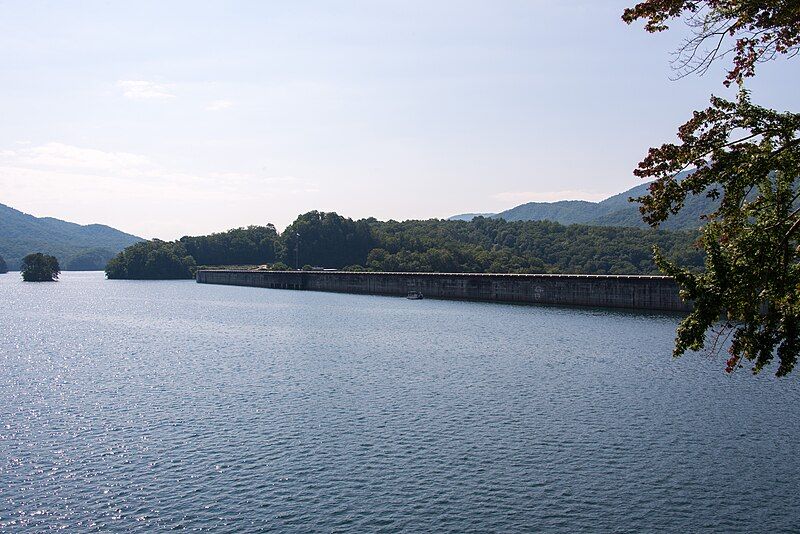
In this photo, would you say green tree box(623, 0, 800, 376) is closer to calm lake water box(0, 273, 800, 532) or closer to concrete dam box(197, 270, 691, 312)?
calm lake water box(0, 273, 800, 532)

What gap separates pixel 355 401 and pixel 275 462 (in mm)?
13506

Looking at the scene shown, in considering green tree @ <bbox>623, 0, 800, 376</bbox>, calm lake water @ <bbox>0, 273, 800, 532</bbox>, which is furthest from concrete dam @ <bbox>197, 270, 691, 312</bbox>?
green tree @ <bbox>623, 0, 800, 376</bbox>

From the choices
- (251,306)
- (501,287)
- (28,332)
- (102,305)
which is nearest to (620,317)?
(501,287)

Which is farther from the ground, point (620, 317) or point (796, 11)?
point (796, 11)

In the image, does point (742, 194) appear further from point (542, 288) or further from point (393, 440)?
Result: point (542, 288)

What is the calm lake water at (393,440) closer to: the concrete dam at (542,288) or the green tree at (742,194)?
the green tree at (742,194)

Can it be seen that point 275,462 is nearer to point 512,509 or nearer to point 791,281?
point 512,509

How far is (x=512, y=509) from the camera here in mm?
26141

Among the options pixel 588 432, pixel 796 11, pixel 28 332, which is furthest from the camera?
pixel 28 332

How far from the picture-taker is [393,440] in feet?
116

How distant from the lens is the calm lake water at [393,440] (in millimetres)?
25875

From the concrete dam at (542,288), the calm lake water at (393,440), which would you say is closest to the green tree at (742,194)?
the calm lake water at (393,440)

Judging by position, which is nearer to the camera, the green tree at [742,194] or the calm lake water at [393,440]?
the green tree at [742,194]

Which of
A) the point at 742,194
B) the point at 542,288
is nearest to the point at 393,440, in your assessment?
the point at 742,194
